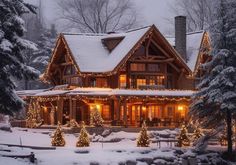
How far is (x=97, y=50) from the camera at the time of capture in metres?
47.0

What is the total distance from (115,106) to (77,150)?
16.7 metres

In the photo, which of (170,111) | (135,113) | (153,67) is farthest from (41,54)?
(153,67)

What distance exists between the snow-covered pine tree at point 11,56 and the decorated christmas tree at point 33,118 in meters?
20.2

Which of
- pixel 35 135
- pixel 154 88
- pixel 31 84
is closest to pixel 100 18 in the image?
pixel 31 84

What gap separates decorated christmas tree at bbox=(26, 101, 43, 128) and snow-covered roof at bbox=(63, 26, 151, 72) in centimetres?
659

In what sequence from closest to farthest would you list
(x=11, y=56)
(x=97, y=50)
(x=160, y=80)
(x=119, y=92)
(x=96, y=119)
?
(x=11, y=56)
(x=96, y=119)
(x=119, y=92)
(x=160, y=80)
(x=97, y=50)

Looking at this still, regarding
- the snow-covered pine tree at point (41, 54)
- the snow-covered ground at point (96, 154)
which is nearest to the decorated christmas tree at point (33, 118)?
the snow-covered ground at point (96, 154)

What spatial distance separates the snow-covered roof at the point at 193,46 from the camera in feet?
160

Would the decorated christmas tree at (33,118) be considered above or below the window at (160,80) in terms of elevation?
below

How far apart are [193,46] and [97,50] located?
10.3m

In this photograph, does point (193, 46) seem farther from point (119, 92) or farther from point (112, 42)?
point (119, 92)

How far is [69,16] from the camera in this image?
7156 cm

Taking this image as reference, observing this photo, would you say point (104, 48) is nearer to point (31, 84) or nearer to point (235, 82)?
point (235, 82)

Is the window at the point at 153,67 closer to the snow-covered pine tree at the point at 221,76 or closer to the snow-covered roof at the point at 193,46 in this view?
the snow-covered roof at the point at 193,46
